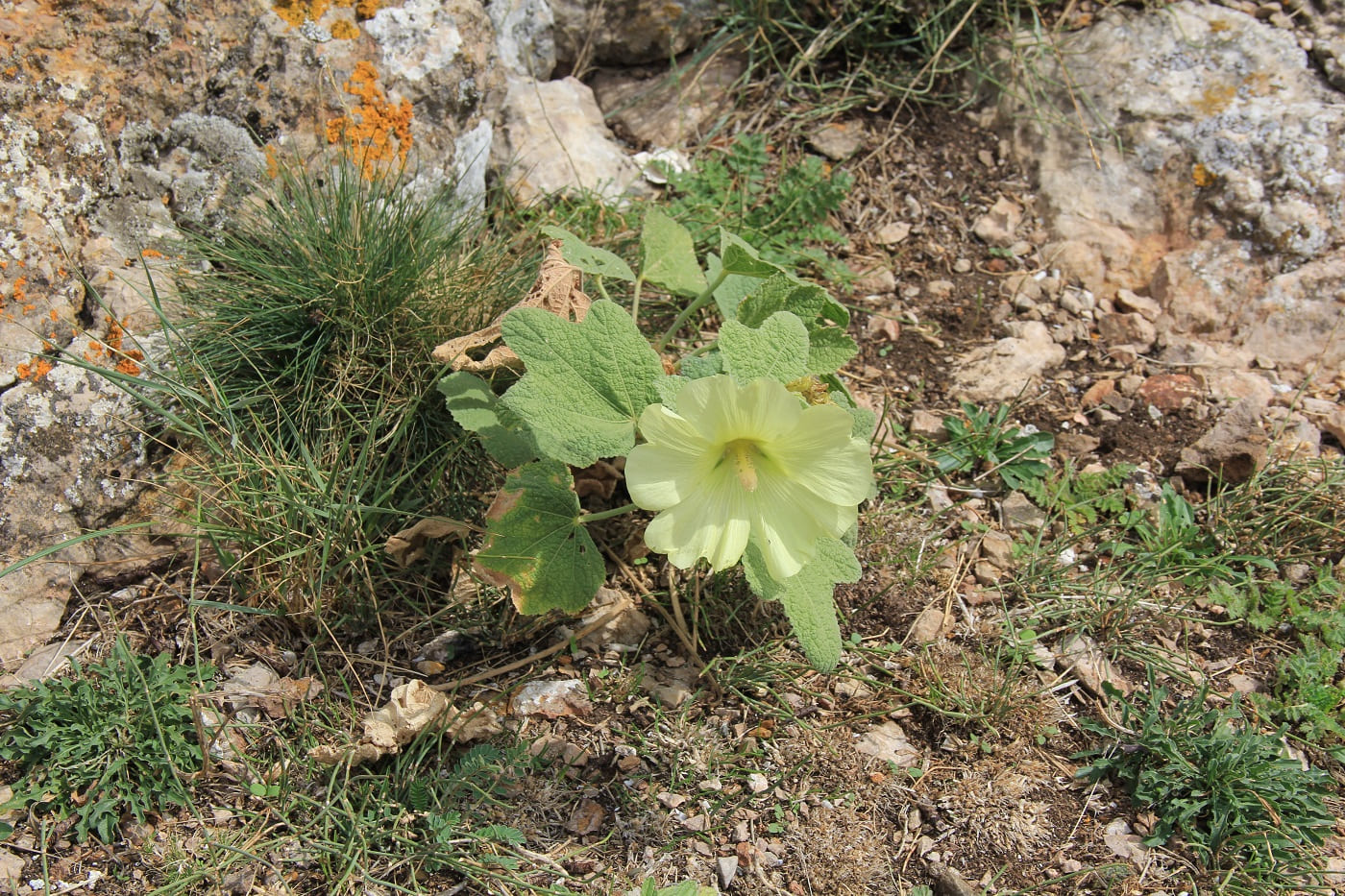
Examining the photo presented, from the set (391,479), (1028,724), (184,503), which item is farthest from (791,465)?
(184,503)

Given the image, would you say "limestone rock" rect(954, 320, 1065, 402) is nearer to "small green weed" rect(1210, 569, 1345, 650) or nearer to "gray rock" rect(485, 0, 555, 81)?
"small green weed" rect(1210, 569, 1345, 650)

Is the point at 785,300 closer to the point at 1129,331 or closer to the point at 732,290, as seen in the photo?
the point at 732,290

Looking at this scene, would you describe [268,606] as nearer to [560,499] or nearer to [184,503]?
[184,503]

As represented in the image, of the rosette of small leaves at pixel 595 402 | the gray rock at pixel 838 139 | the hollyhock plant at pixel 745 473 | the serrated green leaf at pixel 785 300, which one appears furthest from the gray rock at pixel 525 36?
the hollyhock plant at pixel 745 473

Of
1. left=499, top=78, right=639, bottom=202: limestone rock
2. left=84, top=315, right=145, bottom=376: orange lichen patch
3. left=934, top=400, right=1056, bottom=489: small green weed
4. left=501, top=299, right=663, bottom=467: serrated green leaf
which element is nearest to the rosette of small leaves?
left=501, top=299, right=663, bottom=467: serrated green leaf

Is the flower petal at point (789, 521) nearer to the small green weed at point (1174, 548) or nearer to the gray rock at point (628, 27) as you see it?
the small green weed at point (1174, 548)
